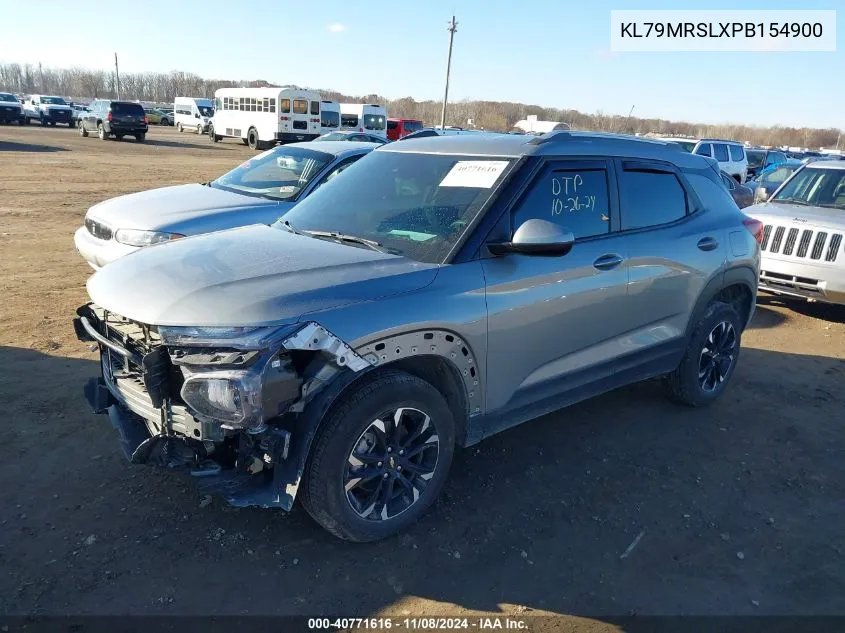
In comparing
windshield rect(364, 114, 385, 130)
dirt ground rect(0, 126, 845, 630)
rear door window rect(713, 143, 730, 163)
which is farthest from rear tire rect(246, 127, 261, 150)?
dirt ground rect(0, 126, 845, 630)

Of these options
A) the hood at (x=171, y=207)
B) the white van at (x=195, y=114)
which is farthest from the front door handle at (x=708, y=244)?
the white van at (x=195, y=114)

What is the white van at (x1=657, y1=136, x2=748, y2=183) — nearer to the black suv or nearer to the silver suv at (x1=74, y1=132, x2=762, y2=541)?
the silver suv at (x1=74, y1=132, x2=762, y2=541)

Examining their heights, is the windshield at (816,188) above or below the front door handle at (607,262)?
above

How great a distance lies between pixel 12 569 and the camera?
2.95m

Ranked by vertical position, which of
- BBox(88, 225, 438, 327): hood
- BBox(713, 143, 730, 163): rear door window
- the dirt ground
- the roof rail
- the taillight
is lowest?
the dirt ground

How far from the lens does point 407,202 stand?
12.6 ft

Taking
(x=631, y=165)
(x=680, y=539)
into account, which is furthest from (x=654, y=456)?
(x=631, y=165)

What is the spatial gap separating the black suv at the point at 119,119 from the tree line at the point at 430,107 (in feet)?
60.1

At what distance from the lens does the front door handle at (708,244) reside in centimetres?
463

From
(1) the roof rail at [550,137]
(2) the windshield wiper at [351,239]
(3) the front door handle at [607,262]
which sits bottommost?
(3) the front door handle at [607,262]

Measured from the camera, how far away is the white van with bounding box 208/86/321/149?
108ft

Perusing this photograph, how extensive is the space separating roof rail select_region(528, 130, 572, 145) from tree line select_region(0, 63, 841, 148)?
147ft

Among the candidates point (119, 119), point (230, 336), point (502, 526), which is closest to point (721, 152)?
point (502, 526)

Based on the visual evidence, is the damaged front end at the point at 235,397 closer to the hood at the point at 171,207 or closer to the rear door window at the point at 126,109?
the hood at the point at 171,207
